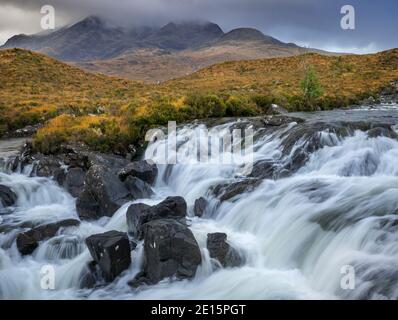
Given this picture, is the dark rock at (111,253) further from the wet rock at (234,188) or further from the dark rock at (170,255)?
the wet rock at (234,188)

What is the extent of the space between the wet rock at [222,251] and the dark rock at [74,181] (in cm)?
850

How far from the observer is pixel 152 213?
14.5 metres

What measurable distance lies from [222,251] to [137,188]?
22.0 ft

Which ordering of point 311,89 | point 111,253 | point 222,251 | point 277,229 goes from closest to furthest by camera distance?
point 111,253, point 222,251, point 277,229, point 311,89

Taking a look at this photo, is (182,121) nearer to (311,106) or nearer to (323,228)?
(311,106)

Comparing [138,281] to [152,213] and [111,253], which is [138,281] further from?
[152,213]

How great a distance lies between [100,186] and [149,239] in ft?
17.8

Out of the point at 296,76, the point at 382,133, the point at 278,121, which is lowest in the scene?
the point at 382,133

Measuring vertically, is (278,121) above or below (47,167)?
above

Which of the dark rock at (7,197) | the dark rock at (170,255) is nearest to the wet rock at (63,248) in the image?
the dark rock at (170,255)

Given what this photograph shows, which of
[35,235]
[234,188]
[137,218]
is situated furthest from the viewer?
[234,188]

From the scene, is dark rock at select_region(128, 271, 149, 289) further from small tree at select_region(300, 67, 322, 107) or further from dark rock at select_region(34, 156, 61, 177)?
small tree at select_region(300, 67, 322, 107)

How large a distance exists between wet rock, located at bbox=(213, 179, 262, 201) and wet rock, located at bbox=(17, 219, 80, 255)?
222 inches

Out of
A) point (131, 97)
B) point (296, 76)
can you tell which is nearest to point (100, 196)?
point (131, 97)
